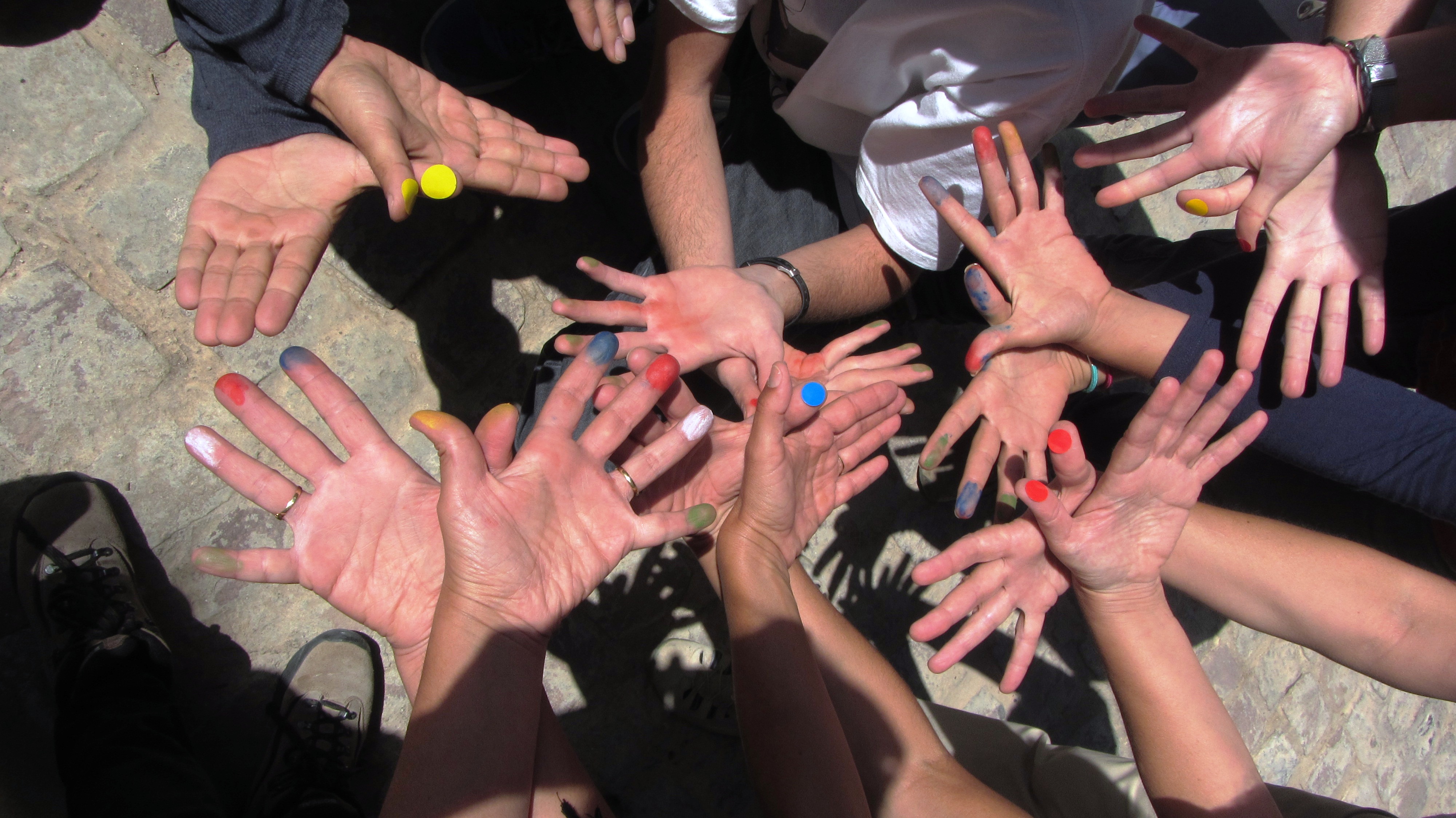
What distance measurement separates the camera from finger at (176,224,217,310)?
54.5 inches

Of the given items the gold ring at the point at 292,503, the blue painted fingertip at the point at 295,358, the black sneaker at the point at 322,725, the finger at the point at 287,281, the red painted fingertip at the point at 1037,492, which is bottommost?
the black sneaker at the point at 322,725

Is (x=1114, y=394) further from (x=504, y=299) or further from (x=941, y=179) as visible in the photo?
(x=504, y=299)

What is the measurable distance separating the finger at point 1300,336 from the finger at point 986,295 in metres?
0.53

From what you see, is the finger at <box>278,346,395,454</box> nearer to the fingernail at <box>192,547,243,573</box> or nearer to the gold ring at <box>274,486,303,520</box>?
the gold ring at <box>274,486,303,520</box>

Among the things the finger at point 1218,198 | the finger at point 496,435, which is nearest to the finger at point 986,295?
the finger at point 1218,198

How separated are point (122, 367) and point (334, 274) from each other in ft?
1.86

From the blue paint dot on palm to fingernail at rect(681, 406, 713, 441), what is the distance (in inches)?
9.8

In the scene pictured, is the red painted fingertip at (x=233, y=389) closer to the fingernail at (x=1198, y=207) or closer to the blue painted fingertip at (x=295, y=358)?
the blue painted fingertip at (x=295, y=358)

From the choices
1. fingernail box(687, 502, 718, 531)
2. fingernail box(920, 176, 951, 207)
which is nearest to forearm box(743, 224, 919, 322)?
fingernail box(920, 176, 951, 207)

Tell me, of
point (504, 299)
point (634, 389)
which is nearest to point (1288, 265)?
point (634, 389)

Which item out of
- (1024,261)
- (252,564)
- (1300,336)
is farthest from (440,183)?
(1300,336)

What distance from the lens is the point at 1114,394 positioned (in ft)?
7.02

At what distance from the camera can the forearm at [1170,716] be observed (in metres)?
1.34

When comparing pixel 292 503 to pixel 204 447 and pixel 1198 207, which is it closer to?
pixel 204 447
